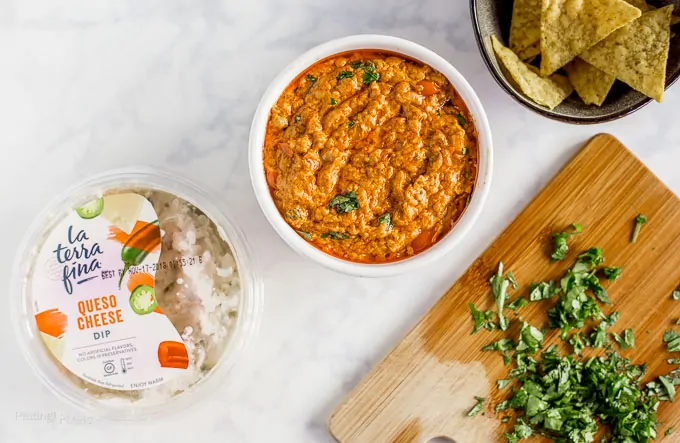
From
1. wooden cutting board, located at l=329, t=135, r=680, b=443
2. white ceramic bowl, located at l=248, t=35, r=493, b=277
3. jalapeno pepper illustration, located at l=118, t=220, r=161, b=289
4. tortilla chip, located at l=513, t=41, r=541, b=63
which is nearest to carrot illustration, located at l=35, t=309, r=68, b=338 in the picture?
jalapeno pepper illustration, located at l=118, t=220, r=161, b=289

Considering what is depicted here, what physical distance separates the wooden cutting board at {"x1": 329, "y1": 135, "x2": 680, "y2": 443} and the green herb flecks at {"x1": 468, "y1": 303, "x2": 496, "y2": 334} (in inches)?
0.6

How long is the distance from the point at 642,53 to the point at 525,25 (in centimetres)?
24

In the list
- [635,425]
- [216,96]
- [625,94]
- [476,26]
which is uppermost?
[216,96]

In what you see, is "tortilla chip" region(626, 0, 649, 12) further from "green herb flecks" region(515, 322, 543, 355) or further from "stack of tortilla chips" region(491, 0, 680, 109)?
"green herb flecks" region(515, 322, 543, 355)

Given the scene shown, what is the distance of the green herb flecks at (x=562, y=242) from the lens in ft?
5.94

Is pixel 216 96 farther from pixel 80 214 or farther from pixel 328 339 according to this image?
pixel 328 339

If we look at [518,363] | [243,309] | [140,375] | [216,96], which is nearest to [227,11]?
[216,96]

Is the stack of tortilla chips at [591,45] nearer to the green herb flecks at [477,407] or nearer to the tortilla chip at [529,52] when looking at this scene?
the tortilla chip at [529,52]

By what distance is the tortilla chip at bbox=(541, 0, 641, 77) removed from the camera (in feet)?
5.24

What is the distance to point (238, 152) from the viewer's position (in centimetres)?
182

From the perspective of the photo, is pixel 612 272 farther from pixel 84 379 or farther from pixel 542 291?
pixel 84 379

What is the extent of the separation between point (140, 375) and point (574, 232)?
1.02 metres

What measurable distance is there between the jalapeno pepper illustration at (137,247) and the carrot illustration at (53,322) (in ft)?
0.48

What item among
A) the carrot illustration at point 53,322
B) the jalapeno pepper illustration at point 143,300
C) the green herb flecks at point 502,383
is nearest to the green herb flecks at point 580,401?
the green herb flecks at point 502,383
